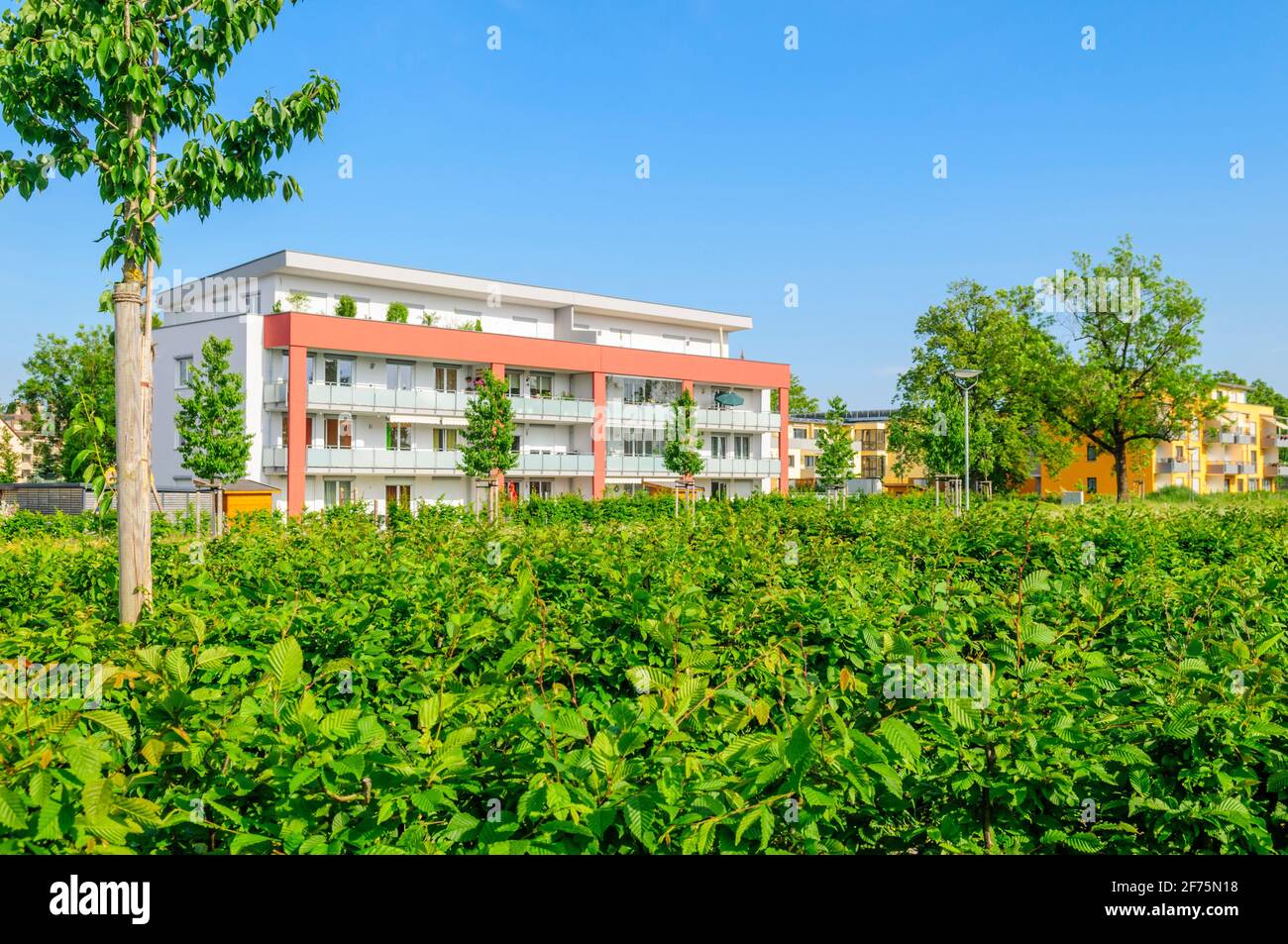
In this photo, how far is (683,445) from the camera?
5247 cm

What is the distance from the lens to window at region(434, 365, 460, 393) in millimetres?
50625

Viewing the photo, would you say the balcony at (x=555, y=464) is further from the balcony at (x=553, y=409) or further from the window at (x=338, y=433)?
the window at (x=338, y=433)

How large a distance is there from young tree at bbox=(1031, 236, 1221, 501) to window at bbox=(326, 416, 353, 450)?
38478 mm

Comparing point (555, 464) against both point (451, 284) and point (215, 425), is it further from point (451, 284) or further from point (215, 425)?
point (215, 425)

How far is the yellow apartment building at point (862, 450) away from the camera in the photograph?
9081 cm

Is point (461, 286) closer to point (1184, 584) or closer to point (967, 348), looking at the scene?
point (967, 348)

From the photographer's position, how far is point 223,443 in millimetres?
35812

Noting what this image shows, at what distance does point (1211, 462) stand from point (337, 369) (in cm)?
7934

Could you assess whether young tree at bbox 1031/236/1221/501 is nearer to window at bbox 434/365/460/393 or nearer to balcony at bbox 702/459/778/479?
balcony at bbox 702/459/778/479

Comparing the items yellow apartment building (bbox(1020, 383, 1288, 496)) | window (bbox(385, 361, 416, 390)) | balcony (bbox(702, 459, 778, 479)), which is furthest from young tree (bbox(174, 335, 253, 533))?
yellow apartment building (bbox(1020, 383, 1288, 496))

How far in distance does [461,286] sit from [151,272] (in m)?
49.9

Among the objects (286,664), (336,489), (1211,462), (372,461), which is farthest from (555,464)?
(1211,462)
